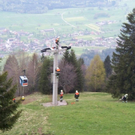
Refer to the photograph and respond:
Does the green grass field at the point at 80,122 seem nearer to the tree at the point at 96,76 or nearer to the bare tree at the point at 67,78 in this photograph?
the bare tree at the point at 67,78

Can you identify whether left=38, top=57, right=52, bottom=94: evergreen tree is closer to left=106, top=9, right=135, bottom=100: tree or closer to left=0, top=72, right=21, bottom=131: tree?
left=106, top=9, right=135, bottom=100: tree

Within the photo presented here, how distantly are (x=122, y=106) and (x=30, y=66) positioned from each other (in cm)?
2904

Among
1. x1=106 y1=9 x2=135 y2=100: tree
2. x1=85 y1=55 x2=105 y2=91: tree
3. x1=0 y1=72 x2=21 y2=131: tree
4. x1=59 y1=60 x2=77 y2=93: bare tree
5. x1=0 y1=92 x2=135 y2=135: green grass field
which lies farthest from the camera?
x1=85 y1=55 x2=105 y2=91: tree

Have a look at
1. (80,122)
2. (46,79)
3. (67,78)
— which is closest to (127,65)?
(80,122)

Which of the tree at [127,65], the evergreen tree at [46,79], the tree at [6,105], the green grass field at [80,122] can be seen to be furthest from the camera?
the evergreen tree at [46,79]

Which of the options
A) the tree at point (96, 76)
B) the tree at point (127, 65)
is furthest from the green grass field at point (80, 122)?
the tree at point (96, 76)

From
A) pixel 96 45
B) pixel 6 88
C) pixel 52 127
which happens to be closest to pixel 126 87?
pixel 52 127

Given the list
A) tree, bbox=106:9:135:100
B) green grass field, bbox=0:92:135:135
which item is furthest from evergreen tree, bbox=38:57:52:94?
green grass field, bbox=0:92:135:135

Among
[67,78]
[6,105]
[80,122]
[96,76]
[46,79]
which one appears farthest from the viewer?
[96,76]

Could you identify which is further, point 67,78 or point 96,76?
point 96,76

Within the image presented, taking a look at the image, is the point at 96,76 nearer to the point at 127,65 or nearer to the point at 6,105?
the point at 127,65

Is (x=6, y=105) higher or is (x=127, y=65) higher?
(x=127, y=65)

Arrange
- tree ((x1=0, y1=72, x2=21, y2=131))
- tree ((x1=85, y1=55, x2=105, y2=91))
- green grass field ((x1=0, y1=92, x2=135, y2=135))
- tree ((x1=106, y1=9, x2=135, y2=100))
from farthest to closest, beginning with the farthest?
tree ((x1=85, y1=55, x2=105, y2=91)) → tree ((x1=106, y1=9, x2=135, y2=100)) → green grass field ((x1=0, y1=92, x2=135, y2=135)) → tree ((x1=0, y1=72, x2=21, y2=131))

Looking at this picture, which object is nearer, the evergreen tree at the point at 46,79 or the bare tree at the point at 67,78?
the bare tree at the point at 67,78
